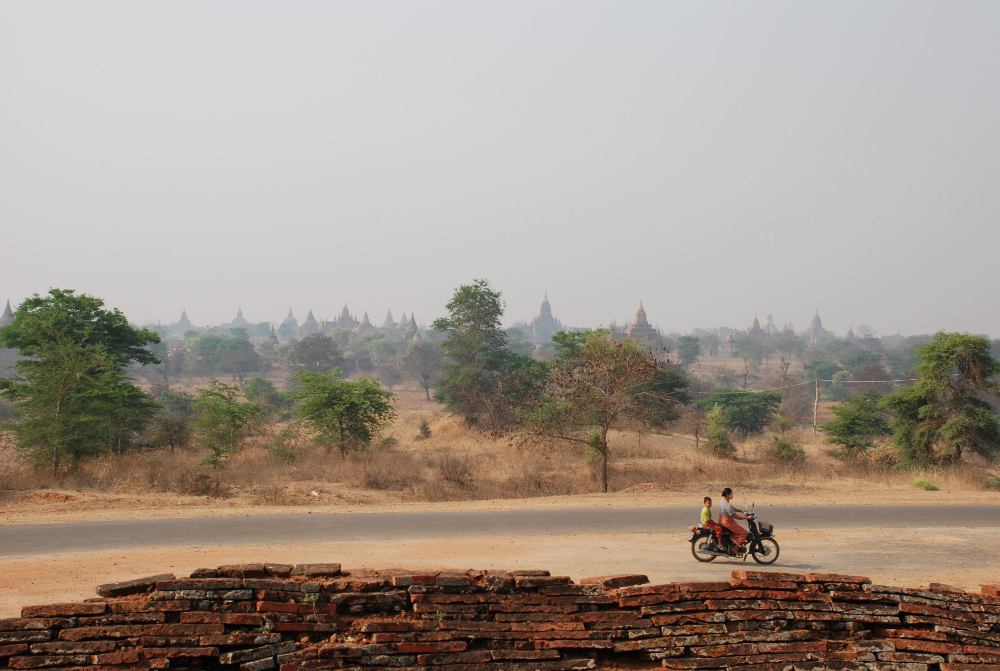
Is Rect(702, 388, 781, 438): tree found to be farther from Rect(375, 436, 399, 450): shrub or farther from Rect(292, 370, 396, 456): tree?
Rect(292, 370, 396, 456): tree

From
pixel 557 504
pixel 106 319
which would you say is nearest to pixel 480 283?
pixel 106 319

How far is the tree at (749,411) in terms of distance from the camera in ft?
148

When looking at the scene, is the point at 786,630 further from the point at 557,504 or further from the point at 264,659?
the point at 557,504

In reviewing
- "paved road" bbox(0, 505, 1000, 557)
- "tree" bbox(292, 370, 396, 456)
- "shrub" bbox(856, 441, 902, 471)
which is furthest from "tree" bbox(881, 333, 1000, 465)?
"tree" bbox(292, 370, 396, 456)

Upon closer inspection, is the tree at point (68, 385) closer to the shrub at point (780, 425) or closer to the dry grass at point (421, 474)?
the dry grass at point (421, 474)

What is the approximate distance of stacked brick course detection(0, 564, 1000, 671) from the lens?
6.00 m

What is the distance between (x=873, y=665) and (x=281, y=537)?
10.3 m

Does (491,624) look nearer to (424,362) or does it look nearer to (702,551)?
(702,551)

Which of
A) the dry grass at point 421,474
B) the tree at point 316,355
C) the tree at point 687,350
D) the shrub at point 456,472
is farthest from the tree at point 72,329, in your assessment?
the tree at point 687,350

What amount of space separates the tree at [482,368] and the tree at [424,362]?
3614 cm

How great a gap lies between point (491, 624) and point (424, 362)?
7875 cm

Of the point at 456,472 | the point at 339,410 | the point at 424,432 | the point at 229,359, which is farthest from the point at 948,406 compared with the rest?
the point at 229,359

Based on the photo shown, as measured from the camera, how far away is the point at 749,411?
45219 mm

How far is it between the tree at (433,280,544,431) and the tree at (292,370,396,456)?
9500mm
